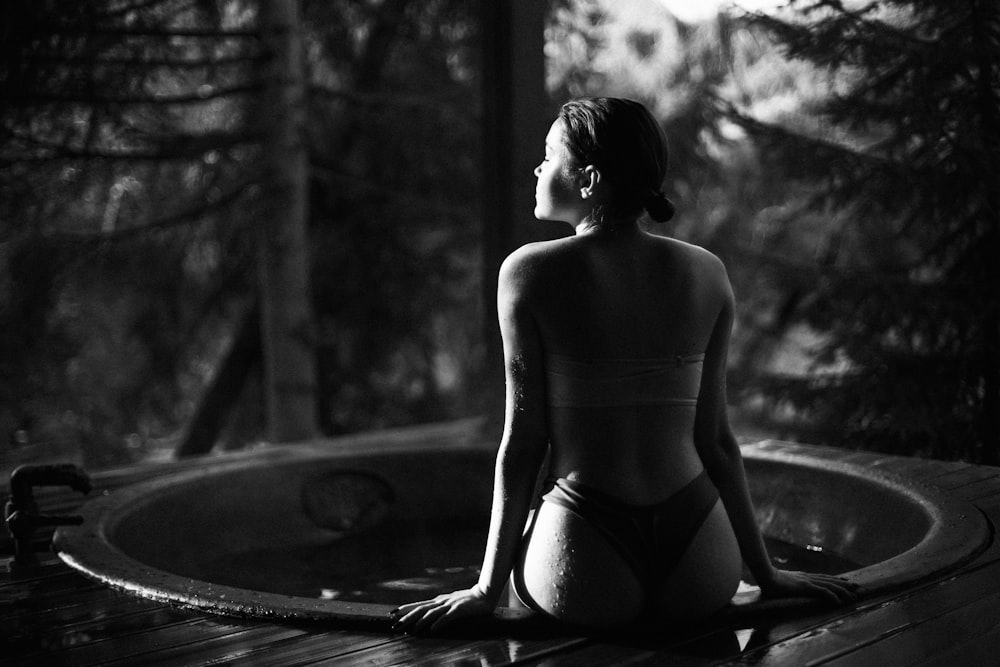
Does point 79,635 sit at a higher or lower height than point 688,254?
lower

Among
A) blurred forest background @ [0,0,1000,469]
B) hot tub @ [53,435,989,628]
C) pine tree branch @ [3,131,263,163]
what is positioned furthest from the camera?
pine tree branch @ [3,131,263,163]

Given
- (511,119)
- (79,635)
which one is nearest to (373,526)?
(79,635)

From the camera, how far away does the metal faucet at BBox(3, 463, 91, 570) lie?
2.28m

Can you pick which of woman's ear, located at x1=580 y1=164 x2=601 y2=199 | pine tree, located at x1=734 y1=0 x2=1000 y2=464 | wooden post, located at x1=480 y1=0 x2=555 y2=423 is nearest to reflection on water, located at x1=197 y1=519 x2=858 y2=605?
wooden post, located at x1=480 y1=0 x2=555 y2=423

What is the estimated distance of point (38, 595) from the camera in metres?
2.00

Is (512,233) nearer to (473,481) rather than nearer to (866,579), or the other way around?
(473,481)

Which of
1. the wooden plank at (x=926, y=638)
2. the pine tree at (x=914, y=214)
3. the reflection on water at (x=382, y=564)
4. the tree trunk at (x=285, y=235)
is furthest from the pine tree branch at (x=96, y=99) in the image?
the wooden plank at (x=926, y=638)

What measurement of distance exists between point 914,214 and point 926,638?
3442 millimetres

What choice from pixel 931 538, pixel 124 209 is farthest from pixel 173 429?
pixel 931 538

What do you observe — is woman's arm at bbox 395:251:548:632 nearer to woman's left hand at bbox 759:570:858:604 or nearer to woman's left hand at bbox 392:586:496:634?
woman's left hand at bbox 392:586:496:634

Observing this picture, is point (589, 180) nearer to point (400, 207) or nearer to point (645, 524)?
point (645, 524)

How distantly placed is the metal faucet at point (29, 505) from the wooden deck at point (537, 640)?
1.20ft

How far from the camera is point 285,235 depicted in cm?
596

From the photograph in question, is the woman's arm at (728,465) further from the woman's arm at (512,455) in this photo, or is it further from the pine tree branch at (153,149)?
the pine tree branch at (153,149)
